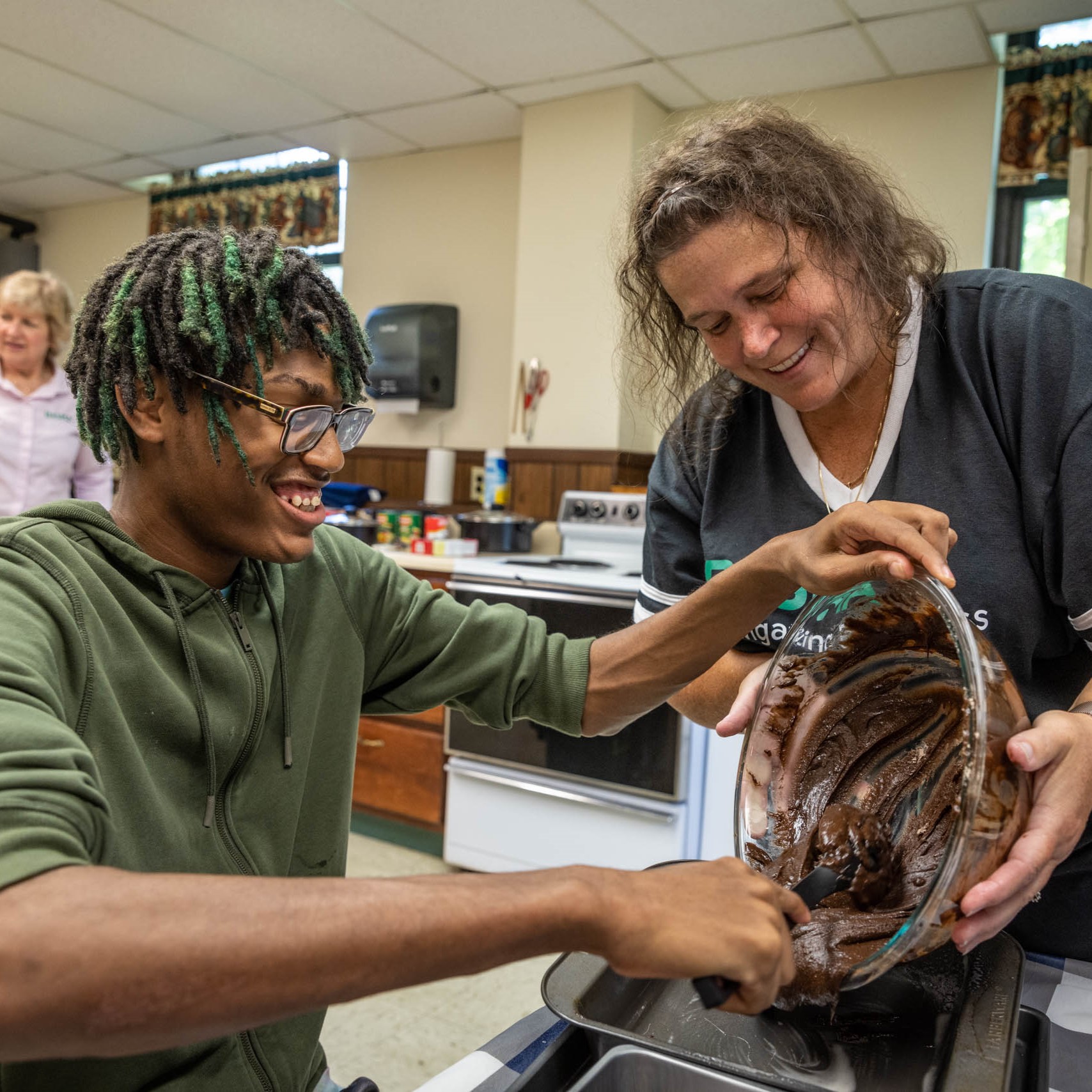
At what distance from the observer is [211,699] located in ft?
2.99

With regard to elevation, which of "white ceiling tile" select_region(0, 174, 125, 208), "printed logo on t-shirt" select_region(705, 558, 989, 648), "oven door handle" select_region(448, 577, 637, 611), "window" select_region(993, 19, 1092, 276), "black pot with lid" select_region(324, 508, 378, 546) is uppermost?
"white ceiling tile" select_region(0, 174, 125, 208)

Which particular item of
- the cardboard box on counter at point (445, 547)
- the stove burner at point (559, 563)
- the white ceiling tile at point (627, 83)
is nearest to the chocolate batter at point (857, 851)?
the stove burner at point (559, 563)

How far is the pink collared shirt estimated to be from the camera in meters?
3.02

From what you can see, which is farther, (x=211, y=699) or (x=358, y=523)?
(x=358, y=523)

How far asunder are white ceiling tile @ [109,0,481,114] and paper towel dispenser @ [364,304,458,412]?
88 cm

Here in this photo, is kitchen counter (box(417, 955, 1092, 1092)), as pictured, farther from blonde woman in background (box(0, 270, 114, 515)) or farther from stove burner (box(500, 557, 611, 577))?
blonde woman in background (box(0, 270, 114, 515))

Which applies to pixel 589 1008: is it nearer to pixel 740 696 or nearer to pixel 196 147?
pixel 740 696

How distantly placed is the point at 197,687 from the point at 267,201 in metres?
4.62

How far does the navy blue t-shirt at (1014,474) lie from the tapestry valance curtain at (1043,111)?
2.71m

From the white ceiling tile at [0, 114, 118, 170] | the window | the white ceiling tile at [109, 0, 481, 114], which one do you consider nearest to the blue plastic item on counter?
the white ceiling tile at [109, 0, 481, 114]

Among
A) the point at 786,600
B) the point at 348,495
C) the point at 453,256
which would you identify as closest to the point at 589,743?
the point at 348,495

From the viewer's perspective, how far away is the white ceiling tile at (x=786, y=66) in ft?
10.7

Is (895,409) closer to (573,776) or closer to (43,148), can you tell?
(573,776)

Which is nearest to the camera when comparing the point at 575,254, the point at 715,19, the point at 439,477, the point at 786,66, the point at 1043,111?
the point at 715,19
